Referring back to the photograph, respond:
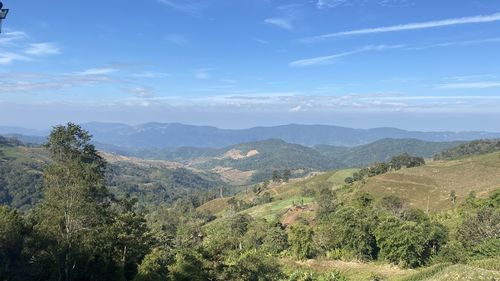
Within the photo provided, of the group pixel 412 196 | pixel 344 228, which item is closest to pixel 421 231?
pixel 344 228

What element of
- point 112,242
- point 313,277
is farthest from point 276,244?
point 112,242

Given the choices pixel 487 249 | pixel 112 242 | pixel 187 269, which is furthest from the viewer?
pixel 487 249

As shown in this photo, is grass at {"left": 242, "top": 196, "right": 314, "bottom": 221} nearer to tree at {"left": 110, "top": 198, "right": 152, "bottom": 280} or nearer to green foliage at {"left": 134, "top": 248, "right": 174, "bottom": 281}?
tree at {"left": 110, "top": 198, "right": 152, "bottom": 280}

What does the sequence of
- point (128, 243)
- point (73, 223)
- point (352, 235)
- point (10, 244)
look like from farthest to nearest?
point (352, 235) → point (128, 243) → point (10, 244) → point (73, 223)

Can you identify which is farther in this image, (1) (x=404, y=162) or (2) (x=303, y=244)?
(1) (x=404, y=162)

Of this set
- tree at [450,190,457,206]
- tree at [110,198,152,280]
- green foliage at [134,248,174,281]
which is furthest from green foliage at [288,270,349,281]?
tree at [450,190,457,206]

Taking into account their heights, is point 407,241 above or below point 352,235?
above

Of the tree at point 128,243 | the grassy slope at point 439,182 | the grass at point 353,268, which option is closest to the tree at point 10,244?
the tree at point 128,243

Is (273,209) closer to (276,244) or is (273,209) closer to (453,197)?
(453,197)

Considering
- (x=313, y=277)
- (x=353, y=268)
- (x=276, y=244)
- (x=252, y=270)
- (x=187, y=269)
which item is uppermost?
(x=187, y=269)

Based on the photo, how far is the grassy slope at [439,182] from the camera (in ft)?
363

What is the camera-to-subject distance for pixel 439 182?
12338cm

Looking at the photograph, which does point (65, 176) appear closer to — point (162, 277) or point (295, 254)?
point (162, 277)

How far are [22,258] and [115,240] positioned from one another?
24.2ft
